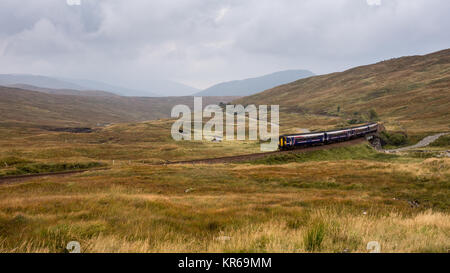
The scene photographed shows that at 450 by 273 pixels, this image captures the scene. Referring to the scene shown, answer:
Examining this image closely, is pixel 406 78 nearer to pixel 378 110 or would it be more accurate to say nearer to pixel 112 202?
pixel 378 110

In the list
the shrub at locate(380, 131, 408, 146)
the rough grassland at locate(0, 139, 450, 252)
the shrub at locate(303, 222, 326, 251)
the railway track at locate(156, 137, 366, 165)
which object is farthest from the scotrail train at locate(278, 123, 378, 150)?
the shrub at locate(303, 222, 326, 251)

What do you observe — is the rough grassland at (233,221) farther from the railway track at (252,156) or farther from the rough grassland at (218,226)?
the railway track at (252,156)

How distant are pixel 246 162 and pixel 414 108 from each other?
122838mm

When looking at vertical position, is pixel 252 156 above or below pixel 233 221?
below

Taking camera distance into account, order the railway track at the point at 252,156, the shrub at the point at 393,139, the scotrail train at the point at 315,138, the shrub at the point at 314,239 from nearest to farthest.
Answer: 1. the shrub at the point at 314,239
2. the railway track at the point at 252,156
3. the scotrail train at the point at 315,138
4. the shrub at the point at 393,139

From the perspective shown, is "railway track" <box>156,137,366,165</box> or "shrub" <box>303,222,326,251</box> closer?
"shrub" <box>303,222,326,251</box>

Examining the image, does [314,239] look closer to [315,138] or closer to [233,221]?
[233,221]

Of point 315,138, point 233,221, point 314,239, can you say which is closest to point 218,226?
point 233,221

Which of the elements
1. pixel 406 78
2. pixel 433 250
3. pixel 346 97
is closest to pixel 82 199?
pixel 433 250

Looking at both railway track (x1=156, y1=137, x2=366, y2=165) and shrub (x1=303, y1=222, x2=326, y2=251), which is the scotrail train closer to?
railway track (x1=156, y1=137, x2=366, y2=165)

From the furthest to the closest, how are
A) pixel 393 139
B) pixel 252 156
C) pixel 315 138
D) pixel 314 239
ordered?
pixel 393 139 → pixel 315 138 → pixel 252 156 → pixel 314 239

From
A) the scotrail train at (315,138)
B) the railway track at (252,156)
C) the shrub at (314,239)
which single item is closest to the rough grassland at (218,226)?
the shrub at (314,239)

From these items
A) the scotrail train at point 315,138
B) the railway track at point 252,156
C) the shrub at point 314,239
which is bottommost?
the railway track at point 252,156
